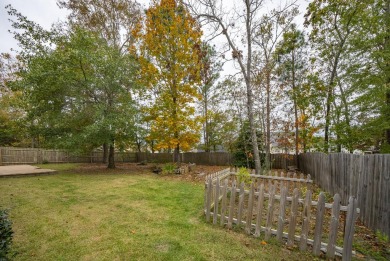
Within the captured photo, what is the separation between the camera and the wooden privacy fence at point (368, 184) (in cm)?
361

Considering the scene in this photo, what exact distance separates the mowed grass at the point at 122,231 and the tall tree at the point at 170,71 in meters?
5.50

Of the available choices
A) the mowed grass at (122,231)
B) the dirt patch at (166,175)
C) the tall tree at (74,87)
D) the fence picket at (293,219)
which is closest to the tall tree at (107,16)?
the tall tree at (74,87)

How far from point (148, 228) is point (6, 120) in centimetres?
2474

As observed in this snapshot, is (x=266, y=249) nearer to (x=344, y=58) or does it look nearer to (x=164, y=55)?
(x=164, y=55)

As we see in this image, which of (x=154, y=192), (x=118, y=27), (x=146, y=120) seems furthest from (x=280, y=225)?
(x=118, y=27)

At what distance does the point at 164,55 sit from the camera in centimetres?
→ 1133

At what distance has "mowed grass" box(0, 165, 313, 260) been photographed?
122 inches

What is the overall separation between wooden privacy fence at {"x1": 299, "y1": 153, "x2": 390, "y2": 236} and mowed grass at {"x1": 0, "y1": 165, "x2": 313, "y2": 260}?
6.65ft

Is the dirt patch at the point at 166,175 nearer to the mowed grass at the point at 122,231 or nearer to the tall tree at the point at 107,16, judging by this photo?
the mowed grass at the point at 122,231

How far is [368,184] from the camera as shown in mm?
4184

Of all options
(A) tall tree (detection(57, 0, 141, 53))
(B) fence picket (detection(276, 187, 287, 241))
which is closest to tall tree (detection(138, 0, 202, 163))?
(A) tall tree (detection(57, 0, 141, 53))

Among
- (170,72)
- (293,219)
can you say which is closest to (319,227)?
(293,219)

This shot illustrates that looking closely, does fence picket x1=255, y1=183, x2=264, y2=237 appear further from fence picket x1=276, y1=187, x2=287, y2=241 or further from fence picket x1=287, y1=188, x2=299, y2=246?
fence picket x1=287, y1=188, x2=299, y2=246

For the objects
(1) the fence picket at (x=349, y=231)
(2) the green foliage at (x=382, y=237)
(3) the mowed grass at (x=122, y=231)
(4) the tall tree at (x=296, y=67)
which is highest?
(4) the tall tree at (x=296, y=67)
